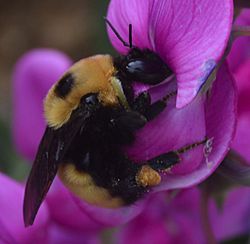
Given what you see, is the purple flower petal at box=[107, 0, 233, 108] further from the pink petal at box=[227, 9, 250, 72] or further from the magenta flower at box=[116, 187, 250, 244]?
the magenta flower at box=[116, 187, 250, 244]

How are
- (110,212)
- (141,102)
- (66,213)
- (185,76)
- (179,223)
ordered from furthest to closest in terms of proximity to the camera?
(179,223)
(66,213)
(110,212)
(141,102)
(185,76)

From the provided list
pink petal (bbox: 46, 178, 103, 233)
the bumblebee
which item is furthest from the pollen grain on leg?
pink petal (bbox: 46, 178, 103, 233)

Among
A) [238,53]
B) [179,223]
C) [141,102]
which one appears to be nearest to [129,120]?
[141,102]

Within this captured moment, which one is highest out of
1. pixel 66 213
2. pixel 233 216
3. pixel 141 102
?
pixel 141 102

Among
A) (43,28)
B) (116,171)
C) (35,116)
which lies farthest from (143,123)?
(43,28)

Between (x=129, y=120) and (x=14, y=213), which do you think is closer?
(x=129, y=120)

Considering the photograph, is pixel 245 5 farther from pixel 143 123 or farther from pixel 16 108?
pixel 16 108

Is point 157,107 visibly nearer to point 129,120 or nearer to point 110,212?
point 129,120

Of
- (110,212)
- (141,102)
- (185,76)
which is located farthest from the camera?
(110,212)

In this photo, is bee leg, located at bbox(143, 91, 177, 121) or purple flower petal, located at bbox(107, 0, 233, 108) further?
bee leg, located at bbox(143, 91, 177, 121)
